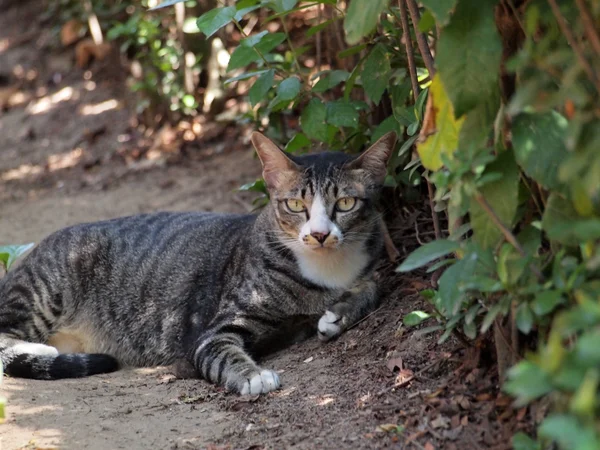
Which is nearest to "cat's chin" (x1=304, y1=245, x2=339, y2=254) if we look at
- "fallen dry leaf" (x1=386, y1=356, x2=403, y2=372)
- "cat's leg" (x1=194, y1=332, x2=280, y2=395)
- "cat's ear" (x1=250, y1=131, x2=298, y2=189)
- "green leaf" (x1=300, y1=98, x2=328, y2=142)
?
"cat's ear" (x1=250, y1=131, x2=298, y2=189)

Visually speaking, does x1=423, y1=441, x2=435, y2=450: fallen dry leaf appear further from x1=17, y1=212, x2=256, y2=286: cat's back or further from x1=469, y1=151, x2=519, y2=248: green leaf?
x1=17, y1=212, x2=256, y2=286: cat's back

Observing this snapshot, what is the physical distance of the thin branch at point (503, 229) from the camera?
7.84 ft

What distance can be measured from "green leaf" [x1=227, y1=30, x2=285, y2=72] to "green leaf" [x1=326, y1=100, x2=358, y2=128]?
498 mm

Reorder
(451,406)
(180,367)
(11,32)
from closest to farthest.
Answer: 1. (451,406)
2. (180,367)
3. (11,32)

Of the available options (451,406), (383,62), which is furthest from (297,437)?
(383,62)

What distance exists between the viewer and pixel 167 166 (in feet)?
27.1

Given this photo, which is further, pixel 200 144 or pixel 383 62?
pixel 200 144

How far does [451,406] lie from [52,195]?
630 centimetres

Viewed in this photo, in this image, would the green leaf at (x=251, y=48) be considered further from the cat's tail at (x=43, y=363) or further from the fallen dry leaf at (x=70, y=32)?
the fallen dry leaf at (x=70, y=32)

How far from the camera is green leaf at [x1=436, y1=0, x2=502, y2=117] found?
2.33 meters

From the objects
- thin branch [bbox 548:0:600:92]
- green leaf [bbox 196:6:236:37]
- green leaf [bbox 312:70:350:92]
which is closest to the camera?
thin branch [bbox 548:0:600:92]

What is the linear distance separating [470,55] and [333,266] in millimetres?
2178

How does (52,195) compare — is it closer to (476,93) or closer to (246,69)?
(246,69)

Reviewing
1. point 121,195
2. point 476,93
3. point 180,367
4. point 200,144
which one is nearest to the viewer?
point 476,93
